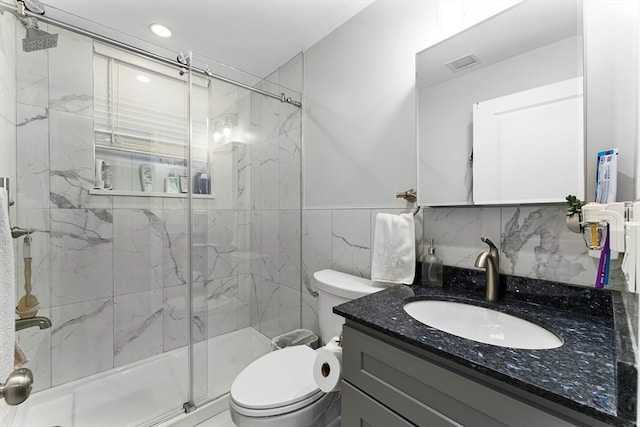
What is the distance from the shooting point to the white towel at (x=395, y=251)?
1.18m

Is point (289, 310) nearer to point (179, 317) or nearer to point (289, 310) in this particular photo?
point (289, 310)

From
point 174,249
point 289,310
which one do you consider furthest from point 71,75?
point 289,310

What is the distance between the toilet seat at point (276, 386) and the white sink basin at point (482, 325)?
55 centimetres

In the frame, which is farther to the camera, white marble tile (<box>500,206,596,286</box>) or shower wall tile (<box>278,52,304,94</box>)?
shower wall tile (<box>278,52,304,94</box>)

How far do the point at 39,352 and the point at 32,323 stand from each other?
1.29 ft

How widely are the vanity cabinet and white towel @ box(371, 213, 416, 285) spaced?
41 cm

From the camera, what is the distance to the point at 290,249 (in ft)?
6.48

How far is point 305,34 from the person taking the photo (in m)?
1.72

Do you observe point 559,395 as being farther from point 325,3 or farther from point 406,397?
point 325,3

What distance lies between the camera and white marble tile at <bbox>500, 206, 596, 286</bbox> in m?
0.85

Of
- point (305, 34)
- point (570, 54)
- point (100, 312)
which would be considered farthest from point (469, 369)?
point (100, 312)

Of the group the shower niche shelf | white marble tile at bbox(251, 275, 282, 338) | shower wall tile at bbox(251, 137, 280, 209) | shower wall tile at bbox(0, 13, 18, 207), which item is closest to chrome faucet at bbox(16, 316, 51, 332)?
shower wall tile at bbox(0, 13, 18, 207)

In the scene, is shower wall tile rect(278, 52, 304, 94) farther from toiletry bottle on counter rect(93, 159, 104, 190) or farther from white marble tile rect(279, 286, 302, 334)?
white marble tile rect(279, 286, 302, 334)

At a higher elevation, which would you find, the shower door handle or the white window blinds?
the white window blinds
